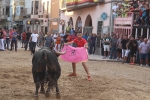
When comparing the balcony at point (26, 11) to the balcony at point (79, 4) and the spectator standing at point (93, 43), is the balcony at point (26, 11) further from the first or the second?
the spectator standing at point (93, 43)

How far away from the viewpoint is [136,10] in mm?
24953

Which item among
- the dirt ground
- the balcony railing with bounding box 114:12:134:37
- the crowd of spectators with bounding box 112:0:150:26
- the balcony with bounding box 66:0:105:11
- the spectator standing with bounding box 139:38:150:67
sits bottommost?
the dirt ground

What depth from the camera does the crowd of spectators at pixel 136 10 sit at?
23722 mm

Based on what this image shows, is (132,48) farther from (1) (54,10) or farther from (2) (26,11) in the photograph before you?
(2) (26,11)

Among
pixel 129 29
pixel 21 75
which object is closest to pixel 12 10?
pixel 129 29

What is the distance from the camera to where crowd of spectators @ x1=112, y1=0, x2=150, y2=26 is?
2372 cm

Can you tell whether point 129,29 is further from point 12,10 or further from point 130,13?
point 12,10

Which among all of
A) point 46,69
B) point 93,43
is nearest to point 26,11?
point 93,43

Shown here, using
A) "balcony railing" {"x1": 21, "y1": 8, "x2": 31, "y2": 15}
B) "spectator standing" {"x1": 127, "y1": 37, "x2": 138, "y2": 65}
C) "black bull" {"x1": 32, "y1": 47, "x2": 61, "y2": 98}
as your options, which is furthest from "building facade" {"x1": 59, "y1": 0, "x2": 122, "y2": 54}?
"balcony railing" {"x1": 21, "y1": 8, "x2": 31, "y2": 15}

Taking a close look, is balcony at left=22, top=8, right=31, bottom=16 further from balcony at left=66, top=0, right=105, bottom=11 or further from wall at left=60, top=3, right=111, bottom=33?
balcony at left=66, top=0, right=105, bottom=11

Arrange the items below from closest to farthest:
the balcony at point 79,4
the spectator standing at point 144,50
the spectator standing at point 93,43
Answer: the spectator standing at point 144,50 → the spectator standing at point 93,43 → the balcony at point 79,4

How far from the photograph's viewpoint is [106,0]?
31.2m

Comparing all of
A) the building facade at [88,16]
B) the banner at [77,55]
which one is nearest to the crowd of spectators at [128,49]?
the building facade at [88,16]

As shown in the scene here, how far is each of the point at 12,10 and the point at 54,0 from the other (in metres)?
26.2
